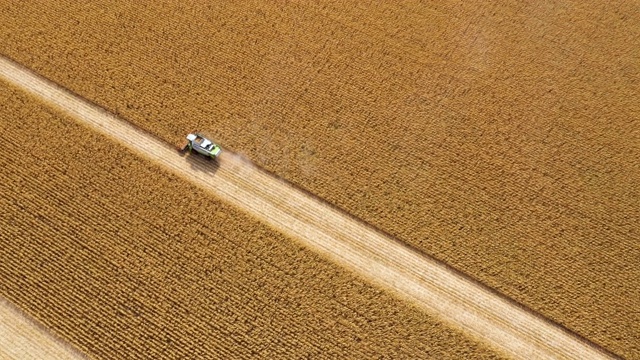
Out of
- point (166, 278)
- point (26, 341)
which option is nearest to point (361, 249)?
point (166, 278)

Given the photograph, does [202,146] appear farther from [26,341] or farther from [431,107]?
[431,107]

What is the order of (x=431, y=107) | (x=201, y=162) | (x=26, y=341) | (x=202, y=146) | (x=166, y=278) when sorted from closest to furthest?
(x=26, y=341)
(x=166, y=278)
(x=202, y=146)
(x=201, y=162)
(x=431, y=107)

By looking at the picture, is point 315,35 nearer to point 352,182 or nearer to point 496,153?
point 352,182

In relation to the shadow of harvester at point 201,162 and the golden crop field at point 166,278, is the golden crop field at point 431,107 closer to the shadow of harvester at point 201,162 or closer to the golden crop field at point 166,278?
the shadow of harvester at point 201,162

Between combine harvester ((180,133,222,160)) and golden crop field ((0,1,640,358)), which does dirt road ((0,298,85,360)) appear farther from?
golden crop field ((0,1,640,358))

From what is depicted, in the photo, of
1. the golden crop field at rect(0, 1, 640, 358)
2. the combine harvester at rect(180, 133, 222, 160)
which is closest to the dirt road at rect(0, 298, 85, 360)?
the combine harvester at rect(180, 133, 222, 160)

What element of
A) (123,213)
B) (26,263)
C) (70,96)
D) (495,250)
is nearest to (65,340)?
(26,263)
